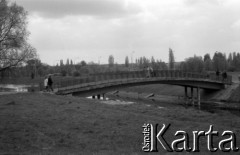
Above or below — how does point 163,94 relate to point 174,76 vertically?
below

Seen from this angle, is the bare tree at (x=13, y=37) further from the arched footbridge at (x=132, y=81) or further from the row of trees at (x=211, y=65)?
the row of trees at (x=211, y=65)

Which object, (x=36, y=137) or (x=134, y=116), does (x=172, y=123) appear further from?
(x=36, y=137)

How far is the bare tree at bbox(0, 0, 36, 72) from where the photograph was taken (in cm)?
2341

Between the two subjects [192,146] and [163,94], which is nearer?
[192,146]

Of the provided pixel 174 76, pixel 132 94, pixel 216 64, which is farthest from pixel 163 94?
pixel 216 64

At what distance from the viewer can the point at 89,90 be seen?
47688mm

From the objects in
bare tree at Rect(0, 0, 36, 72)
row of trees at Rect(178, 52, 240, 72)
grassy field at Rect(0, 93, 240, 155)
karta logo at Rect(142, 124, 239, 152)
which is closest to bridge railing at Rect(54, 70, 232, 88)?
bare tree at Rect(0, 0, 36, 72)

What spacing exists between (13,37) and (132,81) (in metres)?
29.6

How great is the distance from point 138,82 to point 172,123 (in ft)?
125

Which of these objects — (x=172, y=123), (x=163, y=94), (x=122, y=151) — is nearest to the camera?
(x=122, y=151)

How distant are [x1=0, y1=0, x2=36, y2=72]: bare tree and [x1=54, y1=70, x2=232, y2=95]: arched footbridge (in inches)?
546

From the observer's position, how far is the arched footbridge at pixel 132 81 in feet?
151

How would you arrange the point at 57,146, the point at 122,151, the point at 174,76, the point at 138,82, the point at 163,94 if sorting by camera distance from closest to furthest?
1. the point at 122,151
2. the point at 57,146
3. the point at 138,82
4. the point at 174,76
5. the point at 163,94

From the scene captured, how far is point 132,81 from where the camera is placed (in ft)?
173
